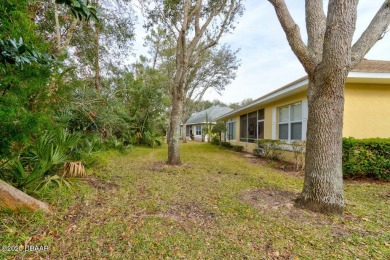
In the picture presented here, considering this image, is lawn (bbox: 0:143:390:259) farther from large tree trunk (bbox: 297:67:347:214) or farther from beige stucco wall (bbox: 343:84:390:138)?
beige stucco wall (bbox: 343:84:390:138)

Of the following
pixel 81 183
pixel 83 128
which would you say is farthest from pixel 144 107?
pixel 81 183

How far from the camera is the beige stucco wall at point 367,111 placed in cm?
648

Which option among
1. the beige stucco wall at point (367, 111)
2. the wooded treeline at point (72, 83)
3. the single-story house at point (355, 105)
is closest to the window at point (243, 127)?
the single-story house at point (355, 105)

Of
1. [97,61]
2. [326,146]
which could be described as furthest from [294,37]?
[97,61]

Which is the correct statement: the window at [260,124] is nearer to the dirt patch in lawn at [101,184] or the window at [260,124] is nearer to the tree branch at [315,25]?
the tree branch at [315,25]

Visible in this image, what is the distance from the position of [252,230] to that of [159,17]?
7.82 m

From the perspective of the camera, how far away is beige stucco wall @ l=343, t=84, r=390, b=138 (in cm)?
648

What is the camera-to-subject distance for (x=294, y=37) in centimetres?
338

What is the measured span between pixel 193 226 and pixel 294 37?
3516 millimetres

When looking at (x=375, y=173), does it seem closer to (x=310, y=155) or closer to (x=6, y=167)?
(x=310, y=155)

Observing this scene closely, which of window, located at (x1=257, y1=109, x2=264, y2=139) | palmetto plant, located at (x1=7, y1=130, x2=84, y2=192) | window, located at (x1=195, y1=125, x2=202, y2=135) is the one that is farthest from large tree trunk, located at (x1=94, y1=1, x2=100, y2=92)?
window, located at (x1=195, y1=125, x2=202, y2=135)

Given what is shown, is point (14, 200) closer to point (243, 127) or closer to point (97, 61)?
point (97, 61)

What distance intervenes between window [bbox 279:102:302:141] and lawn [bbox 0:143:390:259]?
3.82 metres

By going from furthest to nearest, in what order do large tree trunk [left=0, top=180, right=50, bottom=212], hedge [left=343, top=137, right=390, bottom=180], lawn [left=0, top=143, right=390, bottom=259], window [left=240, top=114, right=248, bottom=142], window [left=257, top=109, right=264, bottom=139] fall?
window [left=240, top=114, right=248, bottom=142] → window [left=257, top=109, right=264, bottom=139] → hedge [left=343, top=137, right=390, bottom=180] → large tree trunk [left=0, top=180, right=50, bottom=212] → lawn [left=0, top=143, right=390, bottom=259]
